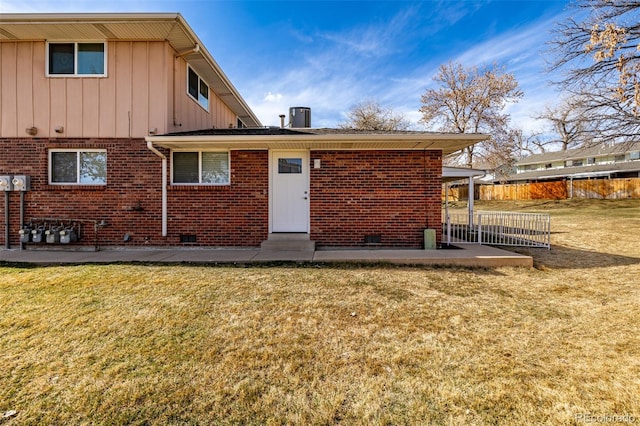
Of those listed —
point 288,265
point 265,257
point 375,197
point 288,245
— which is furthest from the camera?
point 375,197

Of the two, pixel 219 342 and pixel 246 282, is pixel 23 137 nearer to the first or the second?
pixel 246 282

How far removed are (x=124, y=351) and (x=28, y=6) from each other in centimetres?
883

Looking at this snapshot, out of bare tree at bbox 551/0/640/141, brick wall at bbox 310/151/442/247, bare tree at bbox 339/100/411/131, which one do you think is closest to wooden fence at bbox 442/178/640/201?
bare tree at bbox 339/100/411/131

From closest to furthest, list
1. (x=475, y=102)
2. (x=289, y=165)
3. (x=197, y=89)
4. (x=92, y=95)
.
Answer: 1. (x=92, y=95)
2. (x=289, y=165)
3. (x=197, y=89)
4. (x=475, y=102)

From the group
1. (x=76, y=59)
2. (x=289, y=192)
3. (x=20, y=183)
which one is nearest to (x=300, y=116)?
(x=289, y=192)

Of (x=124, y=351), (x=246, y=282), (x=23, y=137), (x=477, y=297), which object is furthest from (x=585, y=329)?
(x=23, y=137)

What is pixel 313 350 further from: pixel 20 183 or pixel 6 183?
pixel 6 183

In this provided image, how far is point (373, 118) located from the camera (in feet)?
98.1

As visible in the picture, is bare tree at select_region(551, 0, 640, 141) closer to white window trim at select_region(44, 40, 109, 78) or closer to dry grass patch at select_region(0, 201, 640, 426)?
dry grass patch at select_region(0, 201, 640, 426)

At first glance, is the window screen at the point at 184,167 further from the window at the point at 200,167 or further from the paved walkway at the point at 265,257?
the paved walkway at the point at 265,257

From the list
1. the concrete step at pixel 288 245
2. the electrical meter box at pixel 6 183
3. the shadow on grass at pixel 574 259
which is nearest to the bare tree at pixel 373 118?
the shadow on grass at pixel 574 259

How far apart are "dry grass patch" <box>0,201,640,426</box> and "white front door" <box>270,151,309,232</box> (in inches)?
114

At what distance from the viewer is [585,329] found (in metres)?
3.25

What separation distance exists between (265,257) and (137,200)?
3.79 metres
